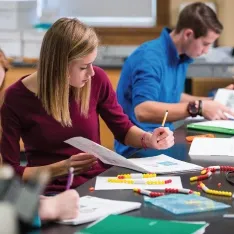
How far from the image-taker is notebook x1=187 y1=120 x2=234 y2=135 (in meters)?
2.54

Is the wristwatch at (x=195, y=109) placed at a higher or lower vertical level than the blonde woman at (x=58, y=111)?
lower

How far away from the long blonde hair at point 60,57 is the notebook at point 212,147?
0.48 meters

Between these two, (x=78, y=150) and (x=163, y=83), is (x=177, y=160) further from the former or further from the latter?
(x=163, y=83)

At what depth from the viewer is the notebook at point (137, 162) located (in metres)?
1.83

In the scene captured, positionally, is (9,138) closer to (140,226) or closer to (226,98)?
(140,226)

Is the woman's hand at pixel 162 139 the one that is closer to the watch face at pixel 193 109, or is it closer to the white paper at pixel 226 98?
the watch face at pixel 193 109

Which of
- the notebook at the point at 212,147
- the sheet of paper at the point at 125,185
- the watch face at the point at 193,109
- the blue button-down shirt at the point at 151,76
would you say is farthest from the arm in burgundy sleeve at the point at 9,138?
the watch face at the point at 193,109

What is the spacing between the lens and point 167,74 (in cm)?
294

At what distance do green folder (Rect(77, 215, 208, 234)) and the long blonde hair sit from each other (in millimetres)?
844

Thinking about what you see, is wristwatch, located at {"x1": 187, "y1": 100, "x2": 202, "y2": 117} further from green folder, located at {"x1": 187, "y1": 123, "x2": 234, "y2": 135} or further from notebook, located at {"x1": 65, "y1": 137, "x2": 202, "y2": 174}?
notebook, located at {"x1": 65, "y1": 137, "x2": 202, "y2": 174}

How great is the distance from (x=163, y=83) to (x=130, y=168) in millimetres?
1116

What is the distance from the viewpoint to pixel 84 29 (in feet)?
6.77

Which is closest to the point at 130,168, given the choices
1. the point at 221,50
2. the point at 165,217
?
the point at 165,217

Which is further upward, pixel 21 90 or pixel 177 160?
pixel 21 90
